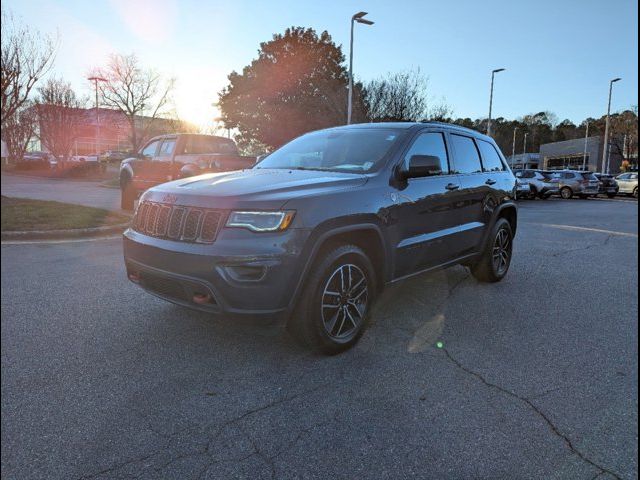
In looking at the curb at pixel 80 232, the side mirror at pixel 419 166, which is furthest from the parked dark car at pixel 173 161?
the side mirror at pixel 419 166

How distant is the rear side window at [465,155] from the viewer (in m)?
4.93

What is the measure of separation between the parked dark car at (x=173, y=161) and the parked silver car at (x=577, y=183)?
21748mm

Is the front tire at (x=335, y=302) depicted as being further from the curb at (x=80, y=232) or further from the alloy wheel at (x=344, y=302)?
the curb at (x=80, y=232)

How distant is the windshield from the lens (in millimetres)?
4055

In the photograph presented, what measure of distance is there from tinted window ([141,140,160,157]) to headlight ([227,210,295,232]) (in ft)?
29.7

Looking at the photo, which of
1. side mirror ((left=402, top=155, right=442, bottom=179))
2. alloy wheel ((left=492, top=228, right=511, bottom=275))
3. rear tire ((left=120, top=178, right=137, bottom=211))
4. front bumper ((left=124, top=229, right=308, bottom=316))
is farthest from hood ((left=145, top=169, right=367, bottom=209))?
rear tire ((left=120, top=178, right=137, bottom=211))

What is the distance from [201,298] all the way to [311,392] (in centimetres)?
94

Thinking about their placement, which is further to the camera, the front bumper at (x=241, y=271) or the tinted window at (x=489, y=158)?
the tinted window at (x=489, y=158)

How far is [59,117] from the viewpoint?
73.5ft

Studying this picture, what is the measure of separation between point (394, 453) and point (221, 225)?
1.71 metres

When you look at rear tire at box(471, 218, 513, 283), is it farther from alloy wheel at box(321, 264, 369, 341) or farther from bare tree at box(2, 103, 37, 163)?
bare tree at box(2, 103, 37, 163)

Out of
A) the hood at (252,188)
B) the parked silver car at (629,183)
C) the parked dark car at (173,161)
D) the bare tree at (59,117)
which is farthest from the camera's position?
the parked silver car at (629,183)

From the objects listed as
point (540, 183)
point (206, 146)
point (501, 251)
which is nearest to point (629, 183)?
point (540, 183)

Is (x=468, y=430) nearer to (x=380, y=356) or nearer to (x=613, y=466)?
(x=613, y=466)
